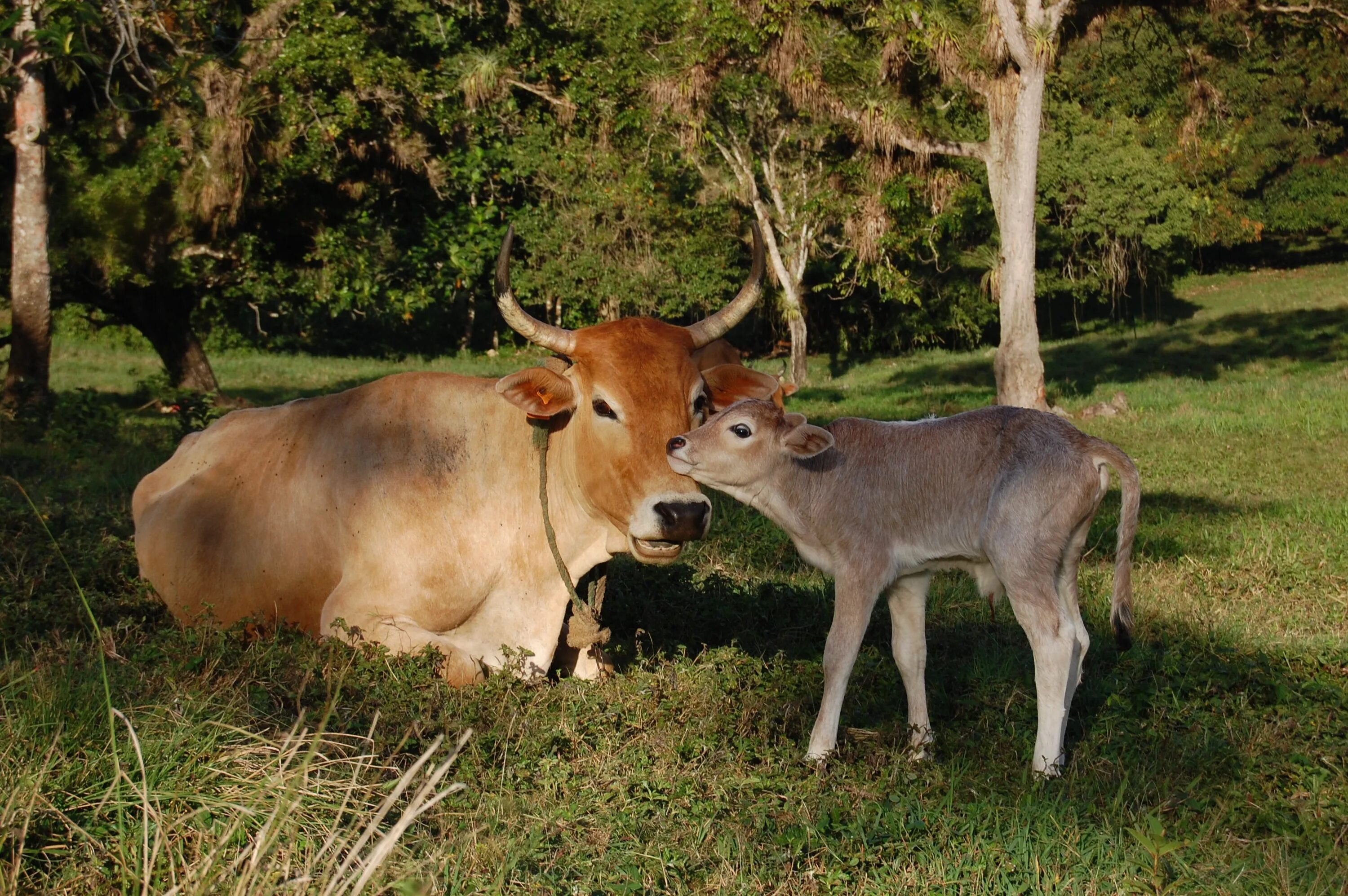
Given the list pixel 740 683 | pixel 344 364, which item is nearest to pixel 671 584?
pixel 740 683

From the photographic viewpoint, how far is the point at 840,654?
485 centimetres

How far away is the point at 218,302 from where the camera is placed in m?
18.2

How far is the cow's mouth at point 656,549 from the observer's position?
16.7ft

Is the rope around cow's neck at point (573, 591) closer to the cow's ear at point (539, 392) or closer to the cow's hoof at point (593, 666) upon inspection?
the cow's hoof at point (593, 666)

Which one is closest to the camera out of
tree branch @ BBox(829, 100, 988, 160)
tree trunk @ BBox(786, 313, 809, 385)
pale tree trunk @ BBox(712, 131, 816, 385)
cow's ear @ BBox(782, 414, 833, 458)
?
cow's ear @ BBox(782, 414, 833, 458)

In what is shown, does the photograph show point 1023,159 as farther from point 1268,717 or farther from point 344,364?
point 344,364

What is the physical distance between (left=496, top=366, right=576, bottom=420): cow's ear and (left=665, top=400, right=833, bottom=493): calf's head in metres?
0.60

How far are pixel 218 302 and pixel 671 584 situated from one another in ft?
42.0

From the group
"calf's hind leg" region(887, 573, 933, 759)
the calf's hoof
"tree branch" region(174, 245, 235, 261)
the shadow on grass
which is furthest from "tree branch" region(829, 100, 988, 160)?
the calf's hoof

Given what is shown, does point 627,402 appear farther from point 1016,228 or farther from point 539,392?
point 1016,228

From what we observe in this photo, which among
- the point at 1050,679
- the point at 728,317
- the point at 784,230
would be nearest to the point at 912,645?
the point at 1050,679

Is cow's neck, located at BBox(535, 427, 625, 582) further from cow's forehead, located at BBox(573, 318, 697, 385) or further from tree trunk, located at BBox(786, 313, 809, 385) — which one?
tree trunk, located at BBox(786, 313, 809, 385)

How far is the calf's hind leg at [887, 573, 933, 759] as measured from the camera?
517 centimetres

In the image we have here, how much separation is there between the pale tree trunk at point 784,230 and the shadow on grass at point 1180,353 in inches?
86.3
